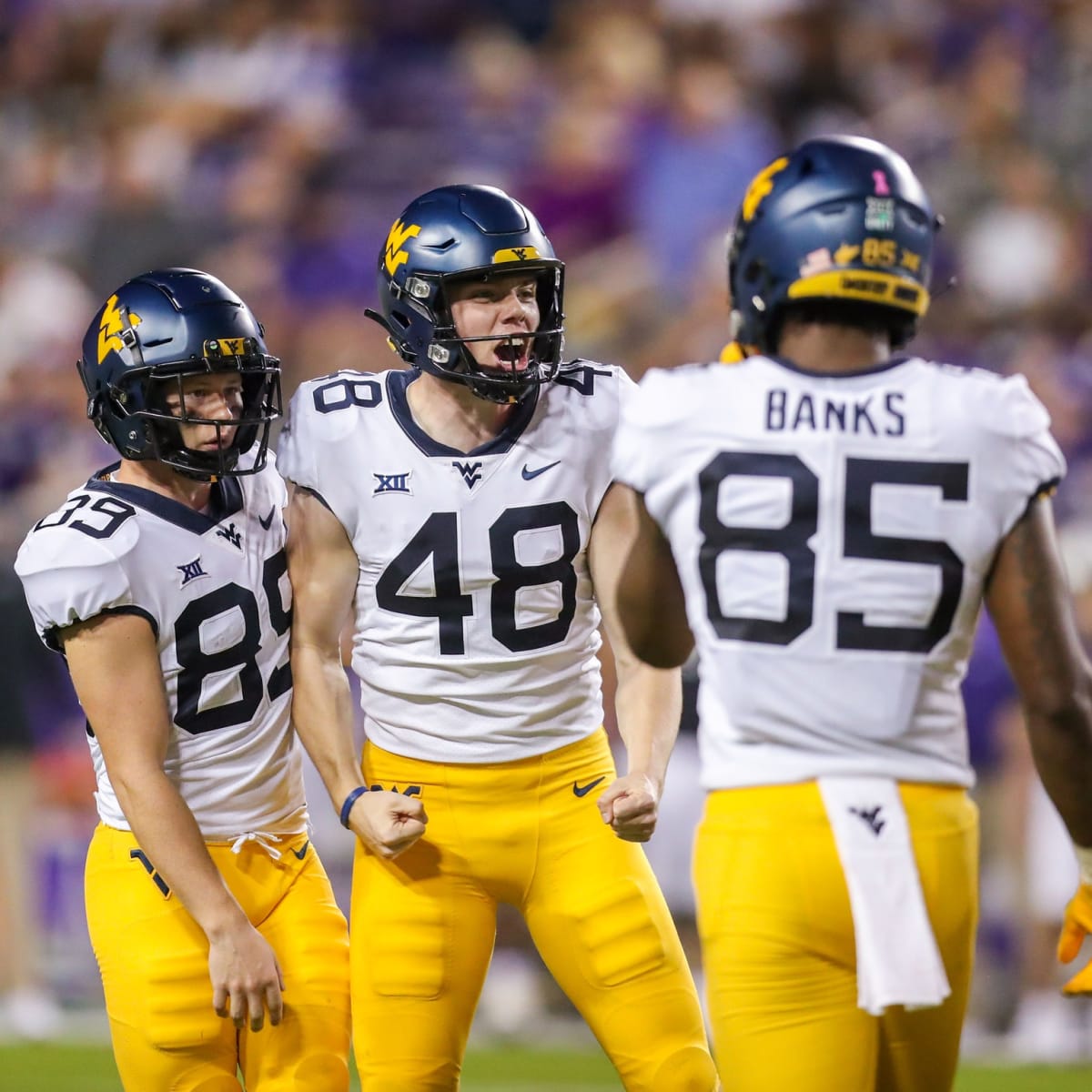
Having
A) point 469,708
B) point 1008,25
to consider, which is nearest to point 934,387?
point 469,708

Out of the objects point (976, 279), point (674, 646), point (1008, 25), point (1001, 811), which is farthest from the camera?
point (1008, 25)

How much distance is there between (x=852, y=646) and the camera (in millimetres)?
2318

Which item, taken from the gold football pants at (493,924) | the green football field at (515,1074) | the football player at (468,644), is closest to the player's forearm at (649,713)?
the football player at (468,644)

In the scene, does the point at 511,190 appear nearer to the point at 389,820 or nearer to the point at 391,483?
the point at 391,483

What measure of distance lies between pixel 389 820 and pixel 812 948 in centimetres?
94

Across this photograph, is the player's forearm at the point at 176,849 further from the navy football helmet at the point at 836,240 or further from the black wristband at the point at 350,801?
the navy football helmet at the point at 836,240

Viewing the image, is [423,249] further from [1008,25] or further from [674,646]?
[1008,25]

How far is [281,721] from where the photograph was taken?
3.15 metres

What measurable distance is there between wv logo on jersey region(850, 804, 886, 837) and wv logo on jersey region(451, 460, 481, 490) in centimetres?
109

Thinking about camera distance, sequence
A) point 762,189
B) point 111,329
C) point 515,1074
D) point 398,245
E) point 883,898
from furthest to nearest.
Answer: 1. point 515,1074
2. point 398,245
3. point 111,329
4. point 762,189
5. point 883,898

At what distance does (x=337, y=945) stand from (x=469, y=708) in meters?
0.48

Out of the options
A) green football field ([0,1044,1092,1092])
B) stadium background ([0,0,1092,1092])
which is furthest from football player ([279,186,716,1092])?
stadium background ([0,0,1092,1092])

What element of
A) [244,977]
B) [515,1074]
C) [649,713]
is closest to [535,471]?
[649,713]

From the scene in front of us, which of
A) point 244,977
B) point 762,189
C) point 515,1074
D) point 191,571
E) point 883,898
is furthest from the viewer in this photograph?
point 515,1074
